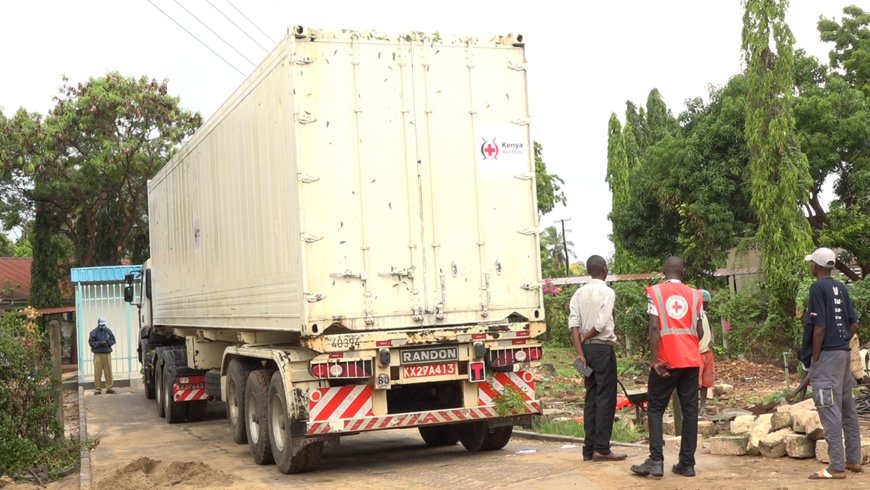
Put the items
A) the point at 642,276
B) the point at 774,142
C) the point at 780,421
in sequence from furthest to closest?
the point at 642,276 < the point at 774,142 < the point at 780,421

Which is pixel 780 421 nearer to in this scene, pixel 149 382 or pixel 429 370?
pixel 429 370

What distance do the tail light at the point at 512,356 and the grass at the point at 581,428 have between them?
1252 mm

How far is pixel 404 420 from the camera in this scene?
916 cm

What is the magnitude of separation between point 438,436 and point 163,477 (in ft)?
10.9

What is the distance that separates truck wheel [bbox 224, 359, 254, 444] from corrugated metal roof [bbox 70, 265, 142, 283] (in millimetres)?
13020

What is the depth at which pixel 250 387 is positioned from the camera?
10391 mm

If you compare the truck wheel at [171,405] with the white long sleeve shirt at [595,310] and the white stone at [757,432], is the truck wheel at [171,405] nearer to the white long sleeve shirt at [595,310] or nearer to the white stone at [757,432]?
the white long sleeve shirt at [595,310]

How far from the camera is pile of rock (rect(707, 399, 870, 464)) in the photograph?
8227 mm

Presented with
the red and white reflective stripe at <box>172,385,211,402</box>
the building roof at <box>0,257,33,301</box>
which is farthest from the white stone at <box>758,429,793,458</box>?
the building roof at <box>0,257,33,301</box>

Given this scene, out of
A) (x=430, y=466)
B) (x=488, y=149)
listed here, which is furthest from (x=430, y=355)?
(x=488, y=149)

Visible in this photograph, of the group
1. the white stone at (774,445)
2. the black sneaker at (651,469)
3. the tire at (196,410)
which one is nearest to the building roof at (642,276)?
the tire at (196,410)

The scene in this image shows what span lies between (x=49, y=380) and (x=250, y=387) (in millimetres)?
2110

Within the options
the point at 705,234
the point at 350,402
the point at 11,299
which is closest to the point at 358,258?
the point at 350,402

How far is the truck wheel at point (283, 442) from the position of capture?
9.23m
